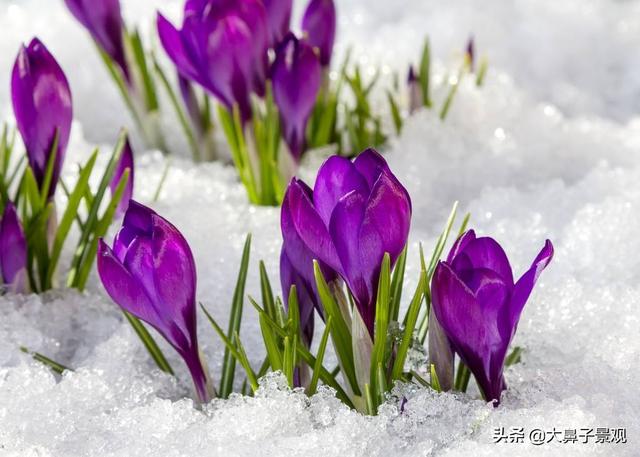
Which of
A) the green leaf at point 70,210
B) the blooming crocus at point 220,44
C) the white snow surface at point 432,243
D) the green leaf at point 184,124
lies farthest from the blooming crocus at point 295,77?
the green leaf at point 184,124

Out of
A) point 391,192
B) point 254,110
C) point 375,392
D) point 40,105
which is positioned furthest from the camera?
point 254,110

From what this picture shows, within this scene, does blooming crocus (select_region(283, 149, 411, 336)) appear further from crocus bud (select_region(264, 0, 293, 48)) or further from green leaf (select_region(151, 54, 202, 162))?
green leaf (select_region(151, 54, 202, 162))

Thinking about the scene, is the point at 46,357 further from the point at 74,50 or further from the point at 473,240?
the point at 74,50

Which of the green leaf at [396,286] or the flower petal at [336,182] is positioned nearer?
the flower petal at [336,182]

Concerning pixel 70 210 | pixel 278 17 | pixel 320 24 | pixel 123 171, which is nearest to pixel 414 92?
pixel 320 24

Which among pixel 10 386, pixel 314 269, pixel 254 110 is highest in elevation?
pixel 254 110

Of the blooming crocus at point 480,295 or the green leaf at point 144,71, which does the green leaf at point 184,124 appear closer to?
the green leaf at point 144,71

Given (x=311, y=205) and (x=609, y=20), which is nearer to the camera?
(x=311, y=205)

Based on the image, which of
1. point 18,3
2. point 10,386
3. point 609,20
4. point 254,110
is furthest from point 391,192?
point 18,3
